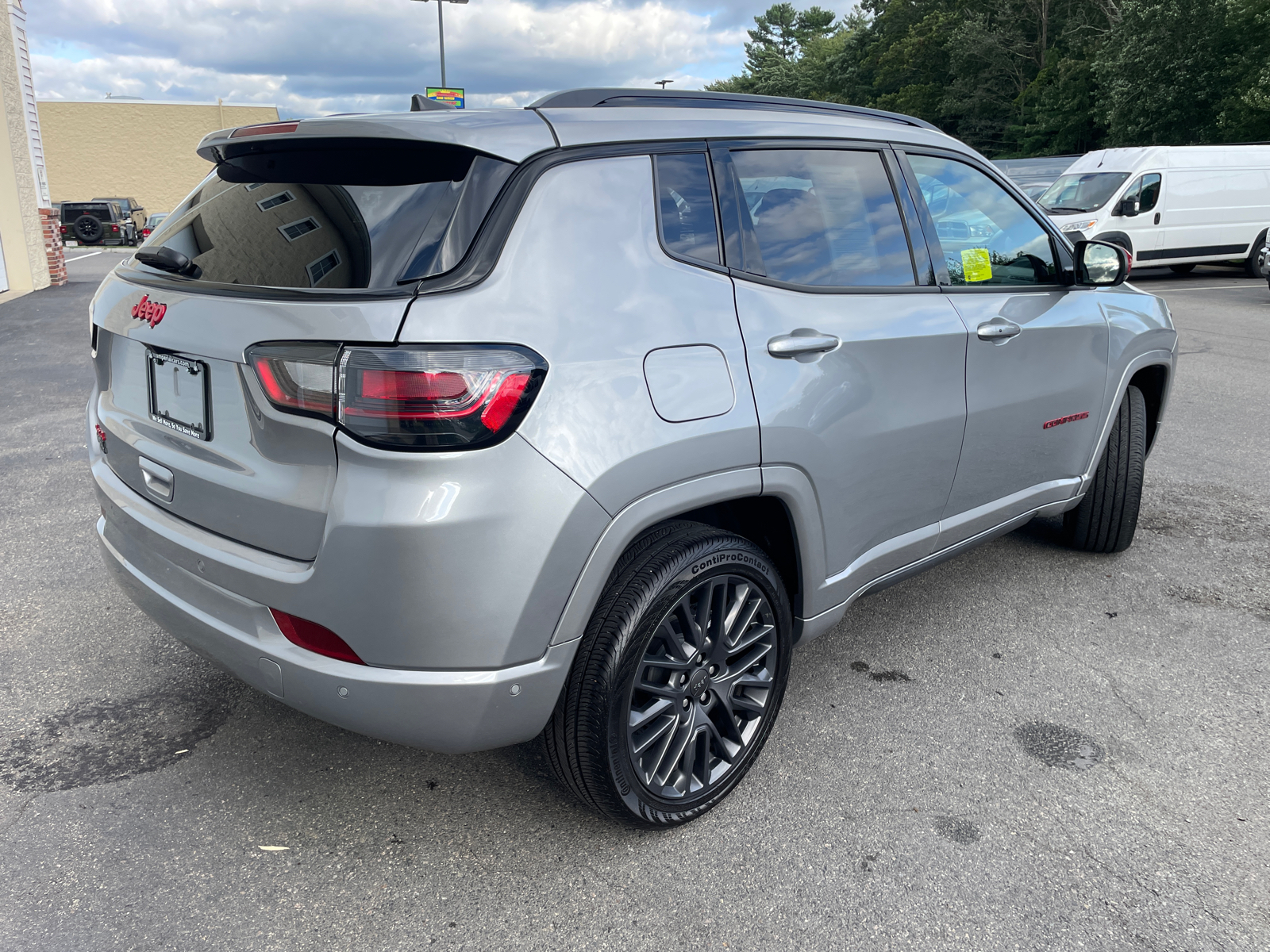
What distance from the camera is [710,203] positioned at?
7.90ft

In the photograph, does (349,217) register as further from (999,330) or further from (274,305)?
(999,330)

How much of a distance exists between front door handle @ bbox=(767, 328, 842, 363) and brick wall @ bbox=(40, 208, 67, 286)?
55.8 ft

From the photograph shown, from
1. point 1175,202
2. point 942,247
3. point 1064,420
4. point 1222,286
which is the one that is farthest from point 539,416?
point 1222,286

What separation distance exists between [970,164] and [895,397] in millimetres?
1085

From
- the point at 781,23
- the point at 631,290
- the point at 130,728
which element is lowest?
the point at 130,728

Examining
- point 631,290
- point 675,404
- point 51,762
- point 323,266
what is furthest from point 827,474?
point 51,762

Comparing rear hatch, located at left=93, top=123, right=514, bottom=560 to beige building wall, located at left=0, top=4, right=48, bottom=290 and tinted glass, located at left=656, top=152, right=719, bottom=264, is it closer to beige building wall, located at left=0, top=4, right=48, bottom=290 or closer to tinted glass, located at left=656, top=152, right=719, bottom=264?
tinted glass, located at left=656, top=152, right=719, bottom=264

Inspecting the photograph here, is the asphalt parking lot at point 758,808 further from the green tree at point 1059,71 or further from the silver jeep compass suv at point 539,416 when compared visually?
the green tree at point 1059,71

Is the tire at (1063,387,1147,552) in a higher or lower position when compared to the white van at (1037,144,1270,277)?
lower

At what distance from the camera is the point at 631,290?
84.5 inches

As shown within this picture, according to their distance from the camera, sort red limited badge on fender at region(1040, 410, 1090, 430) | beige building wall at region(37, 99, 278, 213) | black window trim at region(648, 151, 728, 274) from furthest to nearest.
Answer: beige building wall at region(37, 99, 278, 213)
red limited badge on fender at region(1040, 410, 1090, 430)
black window trim at region(648, 151, 728, 274)

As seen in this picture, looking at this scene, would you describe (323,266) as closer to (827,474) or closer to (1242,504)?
(827,474)

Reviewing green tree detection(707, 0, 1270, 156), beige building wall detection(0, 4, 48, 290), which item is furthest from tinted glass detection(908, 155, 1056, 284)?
green tree detection(707, 0, 1270, 156)

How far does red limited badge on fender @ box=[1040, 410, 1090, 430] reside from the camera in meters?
3.49
